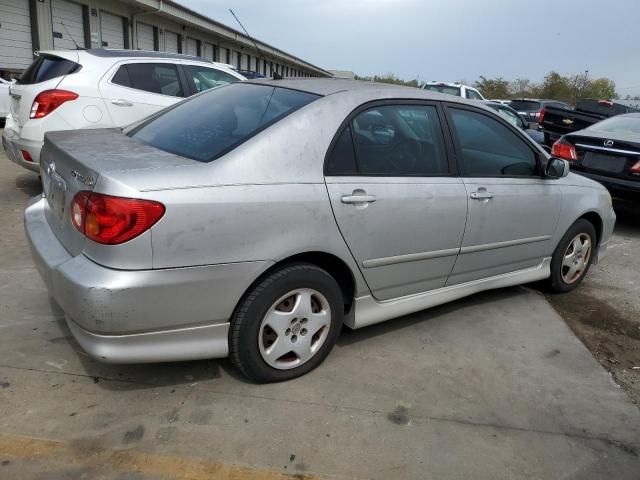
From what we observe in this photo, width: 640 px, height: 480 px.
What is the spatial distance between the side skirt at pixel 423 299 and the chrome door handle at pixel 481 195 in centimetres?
61

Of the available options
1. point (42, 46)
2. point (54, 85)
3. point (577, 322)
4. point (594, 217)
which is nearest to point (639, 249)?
point (594, 217)

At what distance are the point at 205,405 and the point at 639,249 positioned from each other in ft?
18.1

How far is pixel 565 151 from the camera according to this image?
691cm

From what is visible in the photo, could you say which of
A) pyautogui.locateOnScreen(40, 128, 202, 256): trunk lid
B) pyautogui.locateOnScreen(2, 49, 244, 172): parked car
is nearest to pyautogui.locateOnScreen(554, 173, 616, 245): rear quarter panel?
pyautogui.locateOnScreen(40, 128, 202, 256): trunk lid

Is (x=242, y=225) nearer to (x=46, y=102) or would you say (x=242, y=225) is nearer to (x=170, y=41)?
(x=46, y=102)

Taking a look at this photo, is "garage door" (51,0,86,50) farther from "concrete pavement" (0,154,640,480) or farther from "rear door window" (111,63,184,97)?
"concrete pavement" (0,154,640,480)

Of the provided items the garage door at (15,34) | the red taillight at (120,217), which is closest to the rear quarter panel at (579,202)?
the red taillight at (120,217)

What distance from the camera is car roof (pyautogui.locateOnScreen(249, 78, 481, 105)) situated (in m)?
3.05

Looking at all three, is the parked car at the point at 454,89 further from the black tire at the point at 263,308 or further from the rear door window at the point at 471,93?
the black tire at the point at 263,308

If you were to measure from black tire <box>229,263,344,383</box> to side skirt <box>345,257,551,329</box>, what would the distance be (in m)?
0.27

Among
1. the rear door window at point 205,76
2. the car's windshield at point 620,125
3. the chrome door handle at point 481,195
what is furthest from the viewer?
the car's windshield at point 620,125

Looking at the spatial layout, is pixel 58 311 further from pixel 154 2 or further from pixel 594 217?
pixel 154 2

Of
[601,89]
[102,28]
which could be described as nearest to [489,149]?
[102,28]

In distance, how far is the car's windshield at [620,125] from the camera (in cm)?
704
